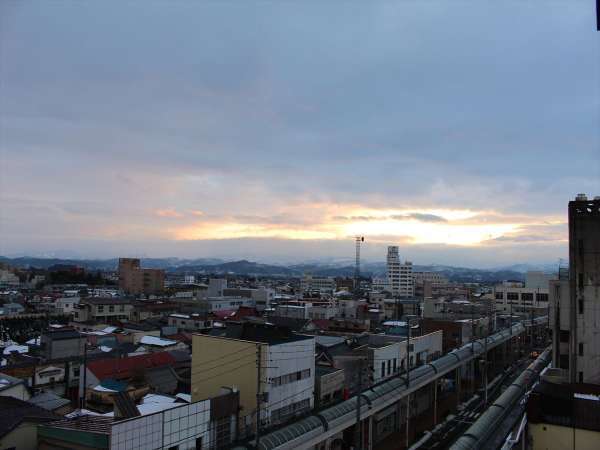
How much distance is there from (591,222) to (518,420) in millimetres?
9764

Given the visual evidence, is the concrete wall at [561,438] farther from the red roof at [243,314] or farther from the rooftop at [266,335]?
the red roof at [243,314]

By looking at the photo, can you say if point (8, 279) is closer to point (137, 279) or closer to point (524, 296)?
point (137, 279)

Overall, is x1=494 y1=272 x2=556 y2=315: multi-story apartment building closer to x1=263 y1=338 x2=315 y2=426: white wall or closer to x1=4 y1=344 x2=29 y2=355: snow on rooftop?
x1=263 y1=338 x2=315 y2=426: white wall

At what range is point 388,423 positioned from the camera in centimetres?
2733

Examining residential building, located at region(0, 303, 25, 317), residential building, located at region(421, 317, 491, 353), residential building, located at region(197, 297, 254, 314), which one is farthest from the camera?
residential building, located at region(197, 297, 254, 314)

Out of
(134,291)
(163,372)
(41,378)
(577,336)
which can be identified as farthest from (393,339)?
(134,291)

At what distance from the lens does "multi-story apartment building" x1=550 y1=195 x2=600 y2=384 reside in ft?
68.9

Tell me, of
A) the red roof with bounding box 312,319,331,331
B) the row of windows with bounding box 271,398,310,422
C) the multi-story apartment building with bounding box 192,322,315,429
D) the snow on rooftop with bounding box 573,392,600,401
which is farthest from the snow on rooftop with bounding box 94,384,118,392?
the red roof with bounding box 312,319,331,331

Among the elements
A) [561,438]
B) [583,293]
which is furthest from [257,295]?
[561,438]

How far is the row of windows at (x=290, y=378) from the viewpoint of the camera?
2002 centimetres

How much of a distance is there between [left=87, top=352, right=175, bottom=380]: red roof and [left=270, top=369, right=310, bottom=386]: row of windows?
11919mm

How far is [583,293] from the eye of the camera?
2122 centimetres

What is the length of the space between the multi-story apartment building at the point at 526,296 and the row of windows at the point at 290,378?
170 feet

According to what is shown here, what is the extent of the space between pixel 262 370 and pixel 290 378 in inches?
82.2
